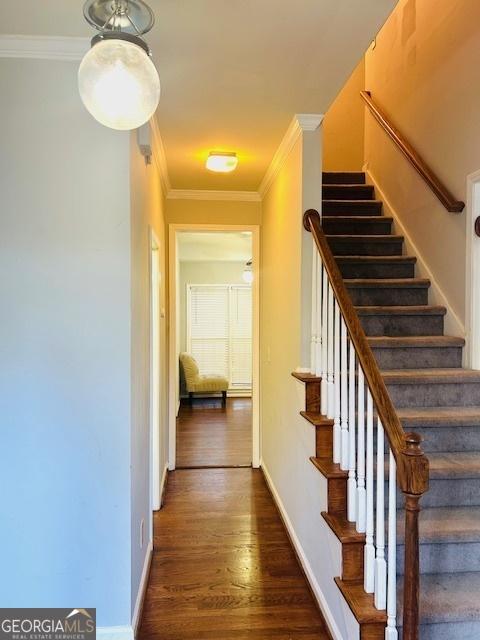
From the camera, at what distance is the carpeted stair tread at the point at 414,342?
8.49ft

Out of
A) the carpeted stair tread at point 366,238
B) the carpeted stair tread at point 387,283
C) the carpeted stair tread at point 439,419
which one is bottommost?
the carpeted stair tread at point 439,419

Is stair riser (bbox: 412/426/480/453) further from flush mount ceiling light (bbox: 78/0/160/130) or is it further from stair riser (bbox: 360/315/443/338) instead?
flush mount ceiling light (bbox: 78/0/160/130)

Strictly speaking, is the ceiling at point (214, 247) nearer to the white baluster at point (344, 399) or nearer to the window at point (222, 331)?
the window at point (222, 331)

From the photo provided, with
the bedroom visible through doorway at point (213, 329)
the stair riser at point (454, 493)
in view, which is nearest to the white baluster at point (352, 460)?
the stair riser at point (454, 493)

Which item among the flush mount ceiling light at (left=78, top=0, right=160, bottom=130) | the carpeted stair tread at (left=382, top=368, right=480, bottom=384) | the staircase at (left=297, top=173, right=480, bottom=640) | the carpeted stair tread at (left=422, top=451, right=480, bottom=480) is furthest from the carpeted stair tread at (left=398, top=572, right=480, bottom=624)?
the flush mount ceiling light at (left=78, top=0, right=160, bottom=130)

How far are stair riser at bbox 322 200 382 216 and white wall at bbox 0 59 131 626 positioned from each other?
92.1 inches

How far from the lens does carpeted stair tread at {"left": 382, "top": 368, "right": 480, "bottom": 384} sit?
2.34 metres

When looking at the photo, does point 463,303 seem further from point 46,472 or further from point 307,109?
point 46,472

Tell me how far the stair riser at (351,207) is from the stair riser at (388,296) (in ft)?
3.29

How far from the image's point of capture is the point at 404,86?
3355 mm

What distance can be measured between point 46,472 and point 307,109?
225cm

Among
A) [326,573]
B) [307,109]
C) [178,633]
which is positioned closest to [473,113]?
[307,109]

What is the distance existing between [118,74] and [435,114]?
8.14 ft

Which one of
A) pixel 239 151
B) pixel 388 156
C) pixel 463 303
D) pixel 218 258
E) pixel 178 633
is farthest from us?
pixel 218 258
